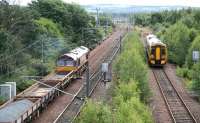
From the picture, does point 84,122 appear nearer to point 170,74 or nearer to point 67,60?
point 67,60

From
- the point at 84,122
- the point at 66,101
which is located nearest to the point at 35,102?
the point at 66,101

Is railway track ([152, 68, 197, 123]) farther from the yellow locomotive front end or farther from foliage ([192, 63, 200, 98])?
the yellow locomotive front end

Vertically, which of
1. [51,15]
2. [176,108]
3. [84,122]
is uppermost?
[51,15]

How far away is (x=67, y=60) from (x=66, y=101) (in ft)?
29.8

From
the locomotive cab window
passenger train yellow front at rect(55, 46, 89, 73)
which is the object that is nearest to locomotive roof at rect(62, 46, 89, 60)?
passenger train yellow front at rect(55, 46, 89, 73)

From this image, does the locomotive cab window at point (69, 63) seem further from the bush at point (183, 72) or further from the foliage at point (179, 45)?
the foliage at point (179, 45)

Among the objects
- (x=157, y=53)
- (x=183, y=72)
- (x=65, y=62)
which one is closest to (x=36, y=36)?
(x=65, y=62)

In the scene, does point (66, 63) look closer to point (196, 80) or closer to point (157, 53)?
point (196, 80)

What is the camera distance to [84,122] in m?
19.4

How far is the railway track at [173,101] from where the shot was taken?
33.7 m

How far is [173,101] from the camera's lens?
3972 centimetres

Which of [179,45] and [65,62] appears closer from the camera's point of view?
[65,62]

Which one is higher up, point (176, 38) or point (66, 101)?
point (176, 38)

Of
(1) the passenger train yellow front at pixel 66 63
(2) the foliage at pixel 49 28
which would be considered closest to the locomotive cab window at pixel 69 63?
(1) the passenger train yellow front at pixel 66 63
